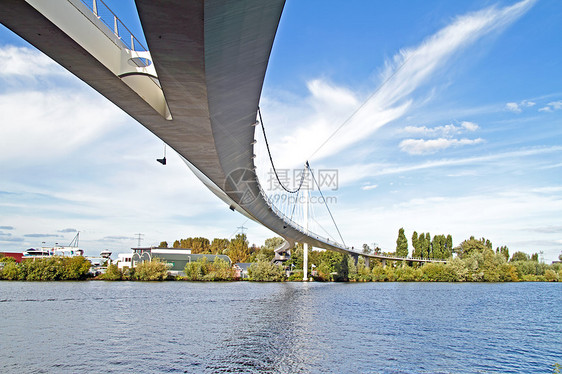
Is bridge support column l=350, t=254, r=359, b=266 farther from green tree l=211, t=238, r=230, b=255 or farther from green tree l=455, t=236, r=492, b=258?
green tree l=211, t=238, r=230, b=255

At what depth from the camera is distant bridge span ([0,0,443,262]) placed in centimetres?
658

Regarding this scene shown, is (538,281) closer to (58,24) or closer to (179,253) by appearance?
(179,253)

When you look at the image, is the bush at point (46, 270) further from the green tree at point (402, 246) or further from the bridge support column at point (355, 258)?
the green tree at point (402, 246)

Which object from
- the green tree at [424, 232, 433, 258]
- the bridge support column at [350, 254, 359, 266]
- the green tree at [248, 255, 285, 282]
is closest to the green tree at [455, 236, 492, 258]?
the green tree at [424, 232, 433, 258]

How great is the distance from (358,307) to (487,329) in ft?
30.6

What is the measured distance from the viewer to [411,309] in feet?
88.4

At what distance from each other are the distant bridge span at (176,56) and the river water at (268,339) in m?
7.25

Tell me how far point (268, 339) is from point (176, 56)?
12.3m

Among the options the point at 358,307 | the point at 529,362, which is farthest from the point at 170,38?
the point at 358,307

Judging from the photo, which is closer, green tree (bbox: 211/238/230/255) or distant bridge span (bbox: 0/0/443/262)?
distant bridge span (bbox: 0/0/443/262)

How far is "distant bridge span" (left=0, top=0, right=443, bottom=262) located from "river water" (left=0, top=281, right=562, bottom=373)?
725 cm

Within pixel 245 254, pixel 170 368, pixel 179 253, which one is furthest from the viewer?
pixel 245 254

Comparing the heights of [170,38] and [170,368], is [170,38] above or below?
above

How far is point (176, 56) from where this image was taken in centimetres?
763
